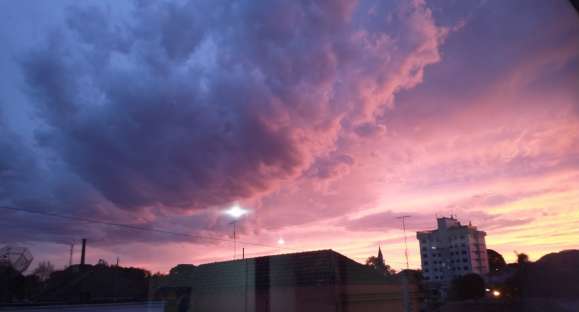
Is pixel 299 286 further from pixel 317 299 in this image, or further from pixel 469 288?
pixel 469 288

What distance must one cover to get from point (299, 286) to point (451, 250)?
81607 millimetres

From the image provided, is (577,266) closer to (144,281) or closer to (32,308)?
(32,308)

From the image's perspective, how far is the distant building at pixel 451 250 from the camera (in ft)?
302

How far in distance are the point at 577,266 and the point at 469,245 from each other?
9595cm

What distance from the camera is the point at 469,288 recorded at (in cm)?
4378

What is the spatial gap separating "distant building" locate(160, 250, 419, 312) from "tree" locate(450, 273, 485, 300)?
20806mm

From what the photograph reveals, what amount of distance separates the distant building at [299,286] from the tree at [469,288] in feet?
68.3

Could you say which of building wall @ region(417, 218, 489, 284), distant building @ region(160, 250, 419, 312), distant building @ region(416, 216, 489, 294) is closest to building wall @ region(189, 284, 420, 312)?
distant building @ region(160, 250, 419, 312)

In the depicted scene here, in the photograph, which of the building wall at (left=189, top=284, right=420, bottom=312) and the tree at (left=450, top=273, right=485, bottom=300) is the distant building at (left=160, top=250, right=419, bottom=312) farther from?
the tree at (left=450, top=273, right=485, bottom=300)

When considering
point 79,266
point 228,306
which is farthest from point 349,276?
point 79,266

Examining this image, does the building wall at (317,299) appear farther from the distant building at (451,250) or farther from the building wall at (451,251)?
the building wall at (451,251)

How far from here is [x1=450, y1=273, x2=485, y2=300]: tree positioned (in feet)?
141

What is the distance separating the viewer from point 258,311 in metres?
25.3

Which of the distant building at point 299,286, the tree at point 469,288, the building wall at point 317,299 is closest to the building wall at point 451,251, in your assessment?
the tree at point 469,288
